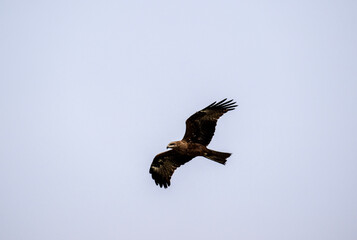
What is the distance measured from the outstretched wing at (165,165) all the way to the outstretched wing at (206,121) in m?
1.17

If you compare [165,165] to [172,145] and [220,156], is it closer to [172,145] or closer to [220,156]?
[172,145]

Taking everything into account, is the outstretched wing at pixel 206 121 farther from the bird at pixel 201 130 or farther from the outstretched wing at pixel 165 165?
the outstretched wing at pixel 165 165

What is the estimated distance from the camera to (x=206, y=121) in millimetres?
10289

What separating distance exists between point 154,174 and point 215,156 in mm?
2592

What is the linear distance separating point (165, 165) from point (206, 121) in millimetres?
2176

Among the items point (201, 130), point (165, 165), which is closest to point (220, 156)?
point (201, 130)

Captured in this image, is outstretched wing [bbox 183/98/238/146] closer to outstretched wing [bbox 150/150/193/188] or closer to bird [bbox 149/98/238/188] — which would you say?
bird [bbox 149/98/238/188]

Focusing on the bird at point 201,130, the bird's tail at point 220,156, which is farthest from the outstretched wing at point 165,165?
the bird's tail at point 220,156

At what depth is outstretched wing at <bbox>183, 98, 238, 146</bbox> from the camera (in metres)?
10.3

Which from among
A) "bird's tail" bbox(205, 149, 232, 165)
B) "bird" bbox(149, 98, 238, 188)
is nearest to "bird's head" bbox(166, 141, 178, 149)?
"bird" bbox(149, 98, 238, 188)

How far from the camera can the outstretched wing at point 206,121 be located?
1026cm

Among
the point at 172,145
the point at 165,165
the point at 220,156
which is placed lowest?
the point at 220,156

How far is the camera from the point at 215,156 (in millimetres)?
9820

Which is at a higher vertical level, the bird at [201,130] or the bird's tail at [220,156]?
the bird at [201,130]
